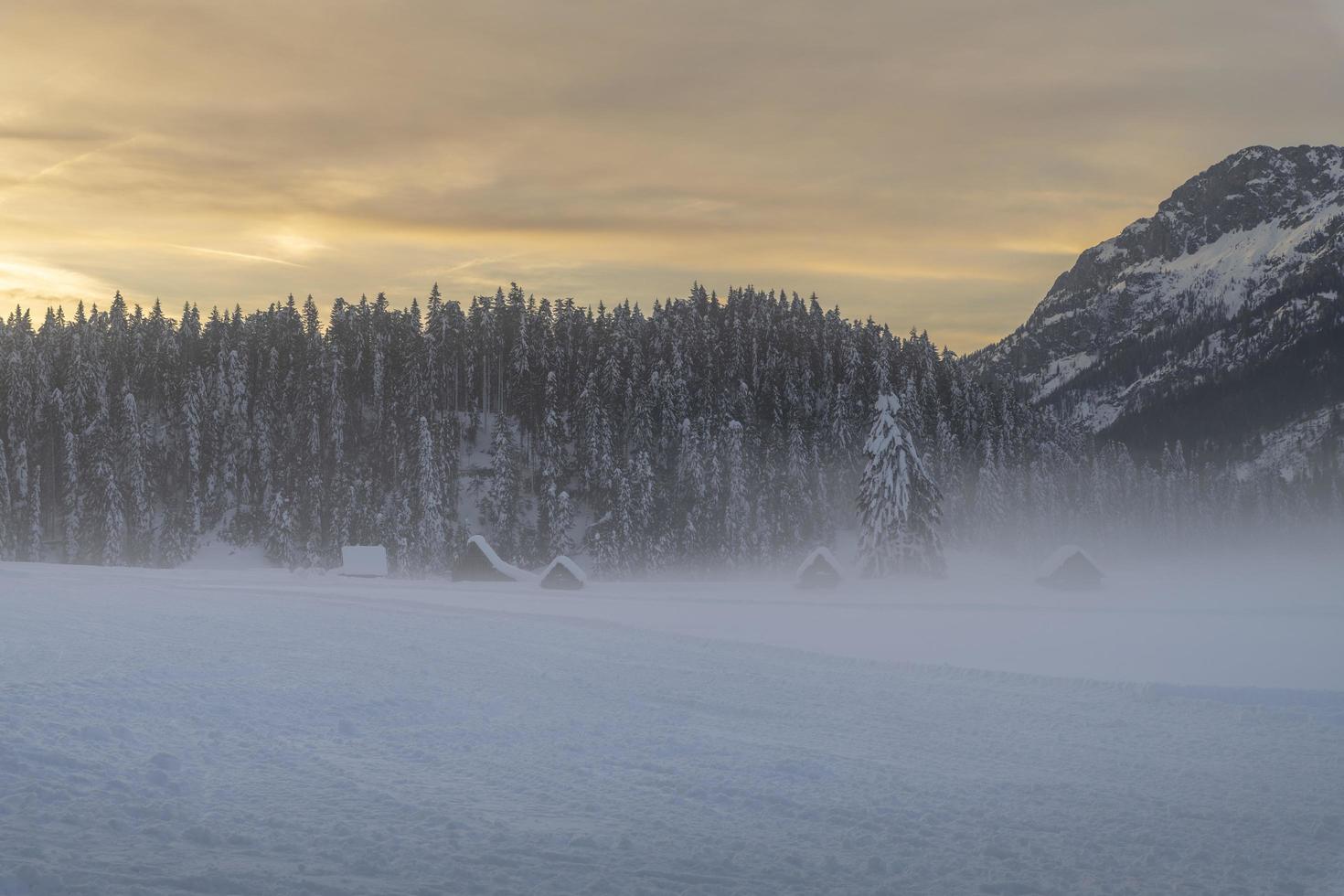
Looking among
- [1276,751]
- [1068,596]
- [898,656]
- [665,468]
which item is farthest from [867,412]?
[1276,751]

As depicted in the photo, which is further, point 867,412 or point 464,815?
point 867,412

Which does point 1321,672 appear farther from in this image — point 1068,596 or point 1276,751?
point 1068,596

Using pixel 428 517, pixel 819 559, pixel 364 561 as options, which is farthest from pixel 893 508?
pixel 428 517

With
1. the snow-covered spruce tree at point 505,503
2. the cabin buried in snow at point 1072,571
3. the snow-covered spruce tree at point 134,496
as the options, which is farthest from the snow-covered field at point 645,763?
the snow-covered spruce tree at point 134,496

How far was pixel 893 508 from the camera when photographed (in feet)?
180

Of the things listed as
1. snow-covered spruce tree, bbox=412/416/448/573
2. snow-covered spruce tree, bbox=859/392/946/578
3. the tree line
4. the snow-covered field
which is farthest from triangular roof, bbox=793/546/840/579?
snow-covered spruce tree, bbox=412/416/448/573

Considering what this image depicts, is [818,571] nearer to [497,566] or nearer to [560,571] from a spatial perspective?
[560,571]

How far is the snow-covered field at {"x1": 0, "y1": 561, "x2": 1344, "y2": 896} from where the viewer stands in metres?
8.05

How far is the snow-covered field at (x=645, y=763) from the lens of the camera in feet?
26.4

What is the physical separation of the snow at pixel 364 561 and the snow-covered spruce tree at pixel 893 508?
2746 cm

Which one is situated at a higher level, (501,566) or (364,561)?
(364,561)

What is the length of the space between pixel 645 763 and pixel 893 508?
44859mm

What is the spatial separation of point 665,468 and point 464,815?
7532 centimetres

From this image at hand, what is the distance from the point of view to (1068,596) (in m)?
46.2
